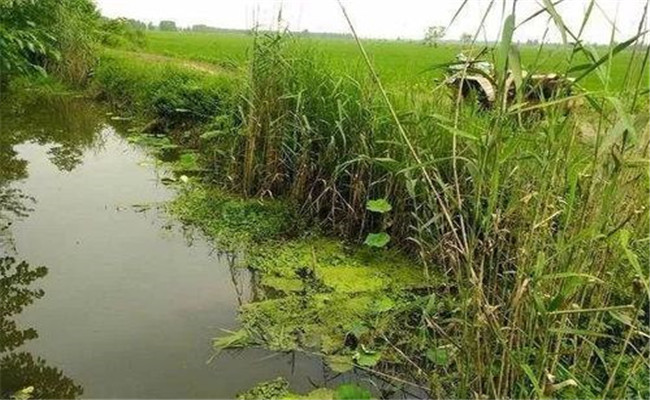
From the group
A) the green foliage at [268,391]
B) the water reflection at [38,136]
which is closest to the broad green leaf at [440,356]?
the green foliage at [268,391]

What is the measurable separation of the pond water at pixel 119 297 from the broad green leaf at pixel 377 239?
74 centimetres

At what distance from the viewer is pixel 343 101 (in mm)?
3980

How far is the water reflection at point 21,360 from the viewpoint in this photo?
90.2 inches

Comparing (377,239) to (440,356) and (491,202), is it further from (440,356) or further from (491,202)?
(491,202)

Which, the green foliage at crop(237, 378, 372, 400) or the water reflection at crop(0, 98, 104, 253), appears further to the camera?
the water reflection at crop(0, 98, 104, 253)

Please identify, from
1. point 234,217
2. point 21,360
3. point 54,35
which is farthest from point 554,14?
point 54,35


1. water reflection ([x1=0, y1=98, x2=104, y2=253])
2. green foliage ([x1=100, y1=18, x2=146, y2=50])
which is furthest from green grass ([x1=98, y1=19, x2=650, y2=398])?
green foliage ([x1=100, y1=18, x2=146, y2=50])

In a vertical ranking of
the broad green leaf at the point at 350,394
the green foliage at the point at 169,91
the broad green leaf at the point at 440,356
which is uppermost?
the green foliage at the point at 169,91

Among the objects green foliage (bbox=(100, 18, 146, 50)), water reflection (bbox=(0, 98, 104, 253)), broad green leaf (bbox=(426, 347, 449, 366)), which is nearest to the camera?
broad green leaf (bbox=(426, 347, 449, 366))

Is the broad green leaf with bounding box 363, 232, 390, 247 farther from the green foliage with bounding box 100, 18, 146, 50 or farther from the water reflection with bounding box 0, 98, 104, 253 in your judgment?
the green foliage with bounding box 100, 18, 146, 50

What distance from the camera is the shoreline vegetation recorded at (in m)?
1.72

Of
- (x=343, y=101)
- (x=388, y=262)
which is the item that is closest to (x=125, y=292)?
(x=388, y=262)

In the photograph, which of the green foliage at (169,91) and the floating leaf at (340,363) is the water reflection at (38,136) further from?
the floating leaf at (340,363)

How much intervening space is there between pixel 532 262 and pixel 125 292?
208 centimetres
